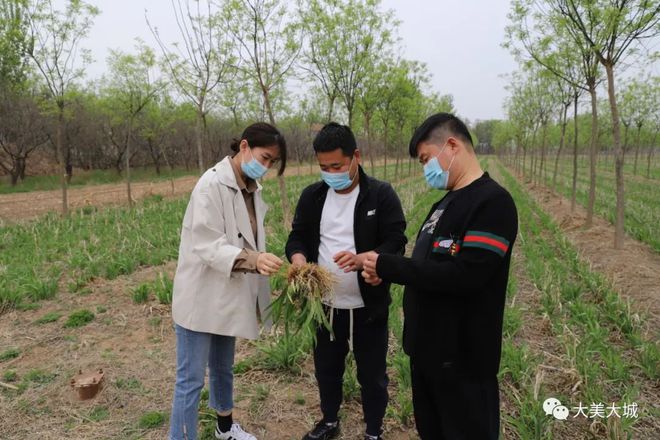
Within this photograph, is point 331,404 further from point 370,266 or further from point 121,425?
point 121,425

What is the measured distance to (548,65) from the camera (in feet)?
26.4

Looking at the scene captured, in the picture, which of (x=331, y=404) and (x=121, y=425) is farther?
(x=121, y=425)

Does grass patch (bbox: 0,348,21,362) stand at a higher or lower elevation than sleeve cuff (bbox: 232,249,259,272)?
lower

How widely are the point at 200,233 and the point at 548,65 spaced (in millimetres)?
8347

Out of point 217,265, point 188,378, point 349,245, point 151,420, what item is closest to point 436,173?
point 349,245

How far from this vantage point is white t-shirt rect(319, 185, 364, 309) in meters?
2.24

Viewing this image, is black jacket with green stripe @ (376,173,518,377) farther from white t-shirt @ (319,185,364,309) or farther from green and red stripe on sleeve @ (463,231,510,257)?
white t-shirt @ (319,185,364,309)

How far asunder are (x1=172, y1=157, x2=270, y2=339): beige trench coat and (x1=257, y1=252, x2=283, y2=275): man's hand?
0.39 feet

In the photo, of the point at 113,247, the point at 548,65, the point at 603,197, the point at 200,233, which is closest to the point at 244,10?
the point at 113,247

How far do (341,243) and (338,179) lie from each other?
0.35 metres

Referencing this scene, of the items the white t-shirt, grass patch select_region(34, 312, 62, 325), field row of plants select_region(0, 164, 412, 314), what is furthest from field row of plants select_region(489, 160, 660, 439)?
grass patch select_region(34, 312, 62, 325)

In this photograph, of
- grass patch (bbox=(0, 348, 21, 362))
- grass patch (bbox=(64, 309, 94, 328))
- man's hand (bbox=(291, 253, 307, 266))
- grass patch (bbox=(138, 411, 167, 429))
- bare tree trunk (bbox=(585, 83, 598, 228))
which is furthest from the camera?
bare tree trunk (bbox=(585, 83, 598, 228))

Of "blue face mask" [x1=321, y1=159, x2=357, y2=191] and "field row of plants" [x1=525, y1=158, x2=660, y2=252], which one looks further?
"field row of plants" [x1=525, y1=158, x2=660, y2=252]

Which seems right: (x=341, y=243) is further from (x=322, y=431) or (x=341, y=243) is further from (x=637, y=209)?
(x=637, y=209)
